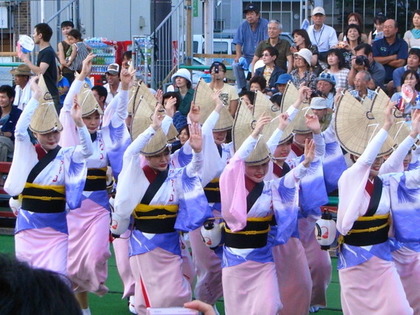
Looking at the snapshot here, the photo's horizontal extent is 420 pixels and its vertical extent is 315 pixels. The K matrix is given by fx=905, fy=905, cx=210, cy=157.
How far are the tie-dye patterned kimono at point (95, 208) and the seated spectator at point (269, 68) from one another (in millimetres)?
2855

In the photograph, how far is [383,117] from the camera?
19.7 feet

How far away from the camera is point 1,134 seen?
10.2 meters

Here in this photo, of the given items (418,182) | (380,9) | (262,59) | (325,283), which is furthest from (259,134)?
(380,9)

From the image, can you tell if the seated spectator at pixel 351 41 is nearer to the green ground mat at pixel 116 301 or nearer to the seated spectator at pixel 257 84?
the seated spectator at pixel 257 84

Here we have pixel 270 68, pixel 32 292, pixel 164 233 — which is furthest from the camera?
pixel 270 68

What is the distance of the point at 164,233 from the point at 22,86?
197 inches

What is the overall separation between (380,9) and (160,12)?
3.15 meters

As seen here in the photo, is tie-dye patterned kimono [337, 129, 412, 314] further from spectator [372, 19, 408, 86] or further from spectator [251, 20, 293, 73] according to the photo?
spectator [251, 20, 293, 73]

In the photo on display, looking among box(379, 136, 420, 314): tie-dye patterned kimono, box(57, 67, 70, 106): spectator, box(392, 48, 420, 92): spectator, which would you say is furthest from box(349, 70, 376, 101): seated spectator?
box(57, 67, 70, 106): spectator

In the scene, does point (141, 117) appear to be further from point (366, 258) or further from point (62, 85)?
point (62, 85)

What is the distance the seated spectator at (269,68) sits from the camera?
9930 mm

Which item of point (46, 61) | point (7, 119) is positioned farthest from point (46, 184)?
point (7, 119)

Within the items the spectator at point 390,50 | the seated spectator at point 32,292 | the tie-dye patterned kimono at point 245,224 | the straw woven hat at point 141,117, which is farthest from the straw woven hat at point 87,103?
the seated spectator at point 32,292

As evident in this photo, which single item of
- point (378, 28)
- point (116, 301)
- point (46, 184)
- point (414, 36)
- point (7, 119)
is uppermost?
point (378, 28)
